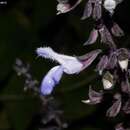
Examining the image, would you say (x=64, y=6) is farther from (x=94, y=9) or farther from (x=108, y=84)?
(x=108, y=84)

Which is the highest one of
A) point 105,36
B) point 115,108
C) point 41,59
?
point 105,36

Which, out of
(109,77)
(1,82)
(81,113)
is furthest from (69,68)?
(1,82)

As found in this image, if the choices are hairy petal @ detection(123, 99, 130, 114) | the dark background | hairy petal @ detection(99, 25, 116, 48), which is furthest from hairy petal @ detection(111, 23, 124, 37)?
the dark background

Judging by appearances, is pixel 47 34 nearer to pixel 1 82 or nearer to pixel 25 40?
pixel 25 40

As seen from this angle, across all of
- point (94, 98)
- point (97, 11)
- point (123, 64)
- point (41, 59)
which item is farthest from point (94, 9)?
point (41, 59)

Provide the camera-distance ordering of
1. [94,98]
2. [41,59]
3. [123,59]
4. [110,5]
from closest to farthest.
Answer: [110,5]
[123,59]
[94,98]
[41,59]

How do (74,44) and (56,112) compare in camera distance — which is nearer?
(56,112)
